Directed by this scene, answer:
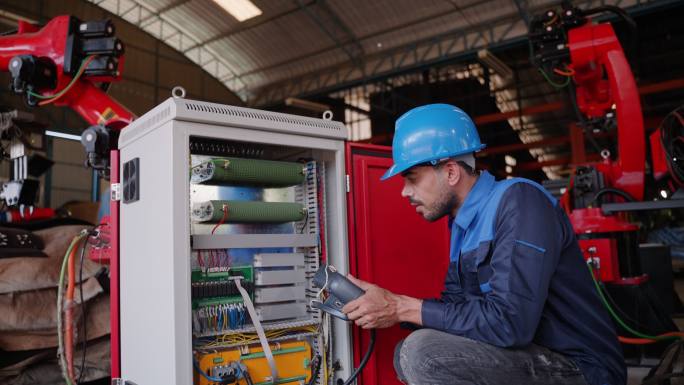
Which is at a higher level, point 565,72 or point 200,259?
point 565,72

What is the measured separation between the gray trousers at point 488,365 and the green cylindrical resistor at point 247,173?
89 cm

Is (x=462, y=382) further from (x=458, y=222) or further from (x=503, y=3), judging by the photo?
(x=503, y=3)

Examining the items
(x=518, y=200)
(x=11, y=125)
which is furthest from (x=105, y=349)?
(x=518, y=200)

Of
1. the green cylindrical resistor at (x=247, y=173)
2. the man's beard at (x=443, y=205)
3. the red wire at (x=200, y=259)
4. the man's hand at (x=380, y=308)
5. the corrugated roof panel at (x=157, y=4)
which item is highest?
the corrugated roof panel at (x=157, y=4)

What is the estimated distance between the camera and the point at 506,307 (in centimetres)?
137

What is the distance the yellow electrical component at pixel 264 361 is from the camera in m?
1.73

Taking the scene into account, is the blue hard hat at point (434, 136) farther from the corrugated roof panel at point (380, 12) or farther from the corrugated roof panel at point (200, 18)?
the corrugated roof panel at point (200, 18)

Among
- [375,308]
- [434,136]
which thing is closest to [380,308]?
[375,308]

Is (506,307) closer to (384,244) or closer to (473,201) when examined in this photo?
(473,201)

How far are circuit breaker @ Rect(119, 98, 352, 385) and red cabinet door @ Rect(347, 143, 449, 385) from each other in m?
0.10

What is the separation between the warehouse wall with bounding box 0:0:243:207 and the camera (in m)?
10.1

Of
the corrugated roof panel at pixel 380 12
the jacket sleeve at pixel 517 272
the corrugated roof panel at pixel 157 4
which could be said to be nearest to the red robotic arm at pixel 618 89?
the jacket sleeve at pixel 517 272

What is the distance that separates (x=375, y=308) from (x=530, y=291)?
46 centimetres

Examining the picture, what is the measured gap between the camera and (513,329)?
4.50 feet
